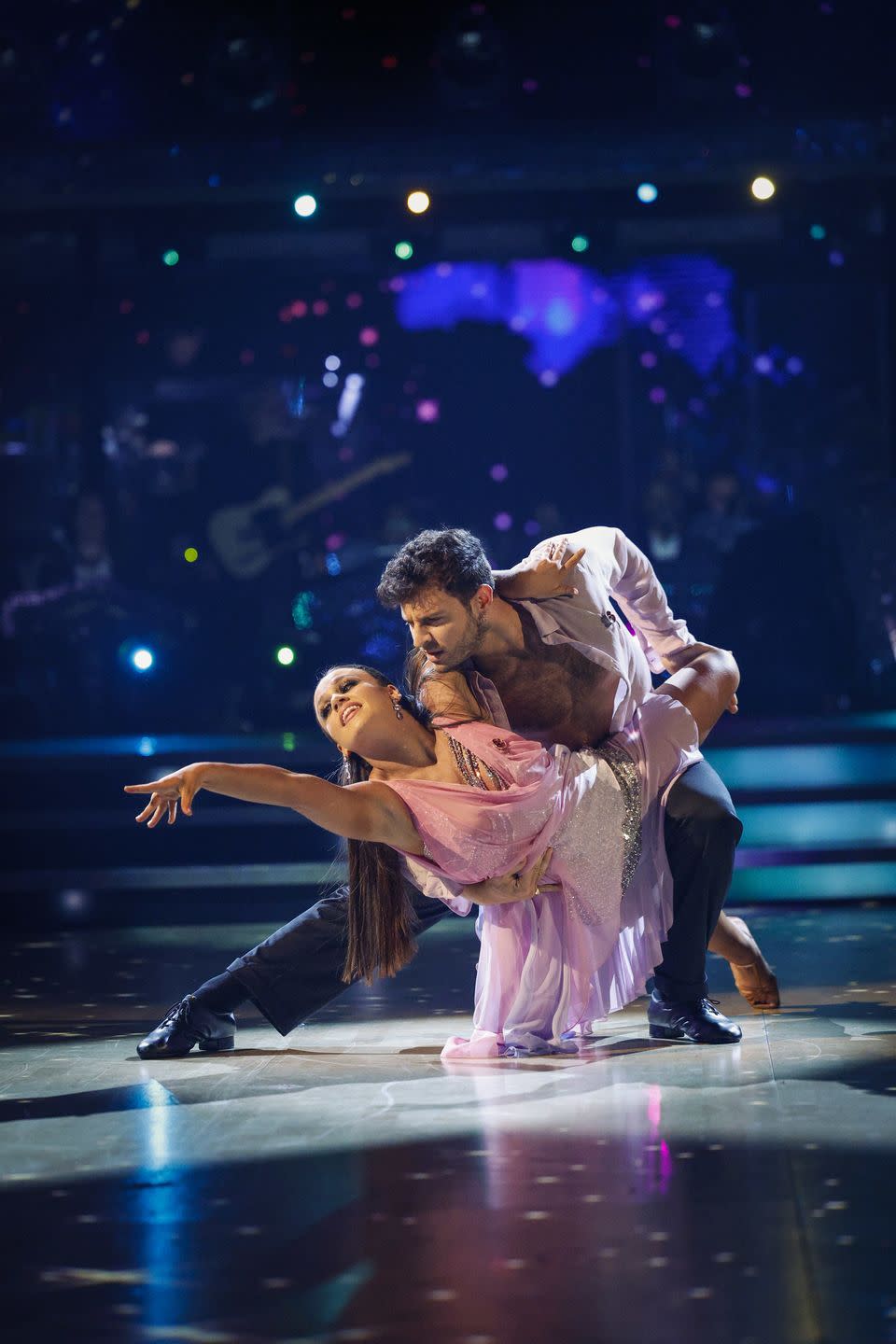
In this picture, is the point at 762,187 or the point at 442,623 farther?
the point at 762,187

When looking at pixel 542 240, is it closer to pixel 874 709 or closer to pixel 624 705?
pixel 874 709

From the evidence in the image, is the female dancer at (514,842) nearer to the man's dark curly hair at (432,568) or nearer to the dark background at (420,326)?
the man's dark curly hair at (432,568)

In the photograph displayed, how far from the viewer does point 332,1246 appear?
1926 millimetres

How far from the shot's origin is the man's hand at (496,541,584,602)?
10.3ft

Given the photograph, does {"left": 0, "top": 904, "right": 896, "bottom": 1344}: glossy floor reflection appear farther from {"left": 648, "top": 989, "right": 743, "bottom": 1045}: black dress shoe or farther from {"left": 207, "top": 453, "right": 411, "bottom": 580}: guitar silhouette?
{"left": 207, "top": 453, "right": 411, "bottom": 580}: guitar silhouette

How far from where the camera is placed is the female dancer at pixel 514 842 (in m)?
2.88

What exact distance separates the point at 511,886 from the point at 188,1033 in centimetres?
71

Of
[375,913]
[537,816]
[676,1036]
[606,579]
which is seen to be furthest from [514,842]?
[606,579]

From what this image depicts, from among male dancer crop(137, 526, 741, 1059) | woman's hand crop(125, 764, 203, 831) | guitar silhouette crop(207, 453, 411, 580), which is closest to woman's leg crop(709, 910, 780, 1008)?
male dancer crop(137, 526, 741, 1059)

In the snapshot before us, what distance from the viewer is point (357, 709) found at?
297cm

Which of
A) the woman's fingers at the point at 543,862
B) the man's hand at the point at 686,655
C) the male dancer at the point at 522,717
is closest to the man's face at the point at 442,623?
the male dancer at the point at 522,717

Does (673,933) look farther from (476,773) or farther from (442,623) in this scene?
(442,623)

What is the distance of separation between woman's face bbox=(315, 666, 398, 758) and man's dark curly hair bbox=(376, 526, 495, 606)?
0.57 ft

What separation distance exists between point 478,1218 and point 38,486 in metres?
6.87
